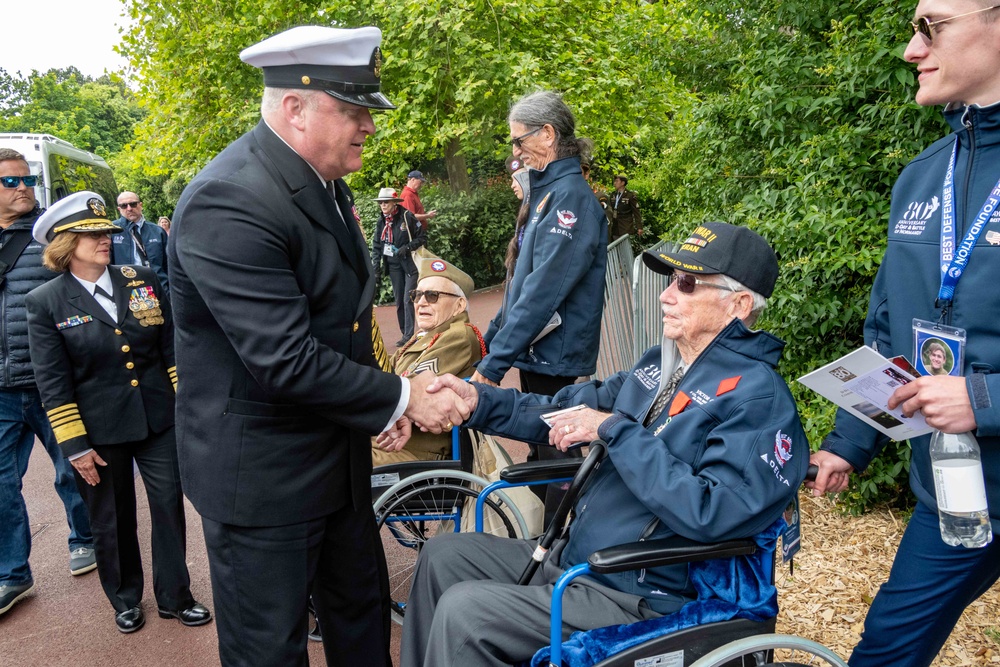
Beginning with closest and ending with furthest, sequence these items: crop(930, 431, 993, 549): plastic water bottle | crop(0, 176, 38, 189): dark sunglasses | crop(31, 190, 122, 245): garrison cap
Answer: crop(930, 431, 993, 549): plastic water bottle < crop(31, 190, 122, 245): garrison cap < crop(0, 176, 38, 189): dark sunglasses

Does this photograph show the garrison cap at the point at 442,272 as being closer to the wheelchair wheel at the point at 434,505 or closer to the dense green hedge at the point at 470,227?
the wheelchair wheel at the point at 434,505

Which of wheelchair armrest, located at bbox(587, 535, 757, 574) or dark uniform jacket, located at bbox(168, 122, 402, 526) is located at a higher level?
dark uniform jacket, located at bbox(168, 122, 402, 526)

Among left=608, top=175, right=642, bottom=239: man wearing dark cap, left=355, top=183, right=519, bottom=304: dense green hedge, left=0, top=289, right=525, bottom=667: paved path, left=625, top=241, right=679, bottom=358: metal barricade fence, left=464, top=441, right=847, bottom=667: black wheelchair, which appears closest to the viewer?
left=464, top=441, right=847, bottom=667: black wheelchair

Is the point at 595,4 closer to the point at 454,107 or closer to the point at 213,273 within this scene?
the point at 454,107

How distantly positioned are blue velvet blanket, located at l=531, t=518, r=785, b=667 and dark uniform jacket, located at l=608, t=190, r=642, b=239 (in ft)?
39.5

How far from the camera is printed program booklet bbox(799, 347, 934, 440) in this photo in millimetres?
1937

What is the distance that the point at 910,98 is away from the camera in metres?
3.53

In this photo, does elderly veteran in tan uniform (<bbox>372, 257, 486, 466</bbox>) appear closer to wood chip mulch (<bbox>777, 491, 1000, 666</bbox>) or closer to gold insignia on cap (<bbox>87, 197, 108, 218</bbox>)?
gold insignia on cap (<bbox>87, 197, 108, 218</bbox>)

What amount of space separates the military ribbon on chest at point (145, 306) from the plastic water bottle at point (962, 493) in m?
3.38

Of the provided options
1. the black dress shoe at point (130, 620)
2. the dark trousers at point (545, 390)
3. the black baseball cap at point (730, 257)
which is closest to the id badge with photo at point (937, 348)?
the black baseball cap at point (730, 257)

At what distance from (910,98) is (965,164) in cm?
174

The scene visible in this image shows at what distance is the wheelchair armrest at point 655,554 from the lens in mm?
2008

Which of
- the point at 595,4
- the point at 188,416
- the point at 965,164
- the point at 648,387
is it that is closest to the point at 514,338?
the point at 648,387


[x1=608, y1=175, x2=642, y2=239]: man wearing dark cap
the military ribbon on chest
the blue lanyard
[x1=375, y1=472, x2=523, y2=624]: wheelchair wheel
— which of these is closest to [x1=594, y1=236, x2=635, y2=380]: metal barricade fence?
[x1=375, y1=472, x2=523, y2=624]: wheelchair wheel
